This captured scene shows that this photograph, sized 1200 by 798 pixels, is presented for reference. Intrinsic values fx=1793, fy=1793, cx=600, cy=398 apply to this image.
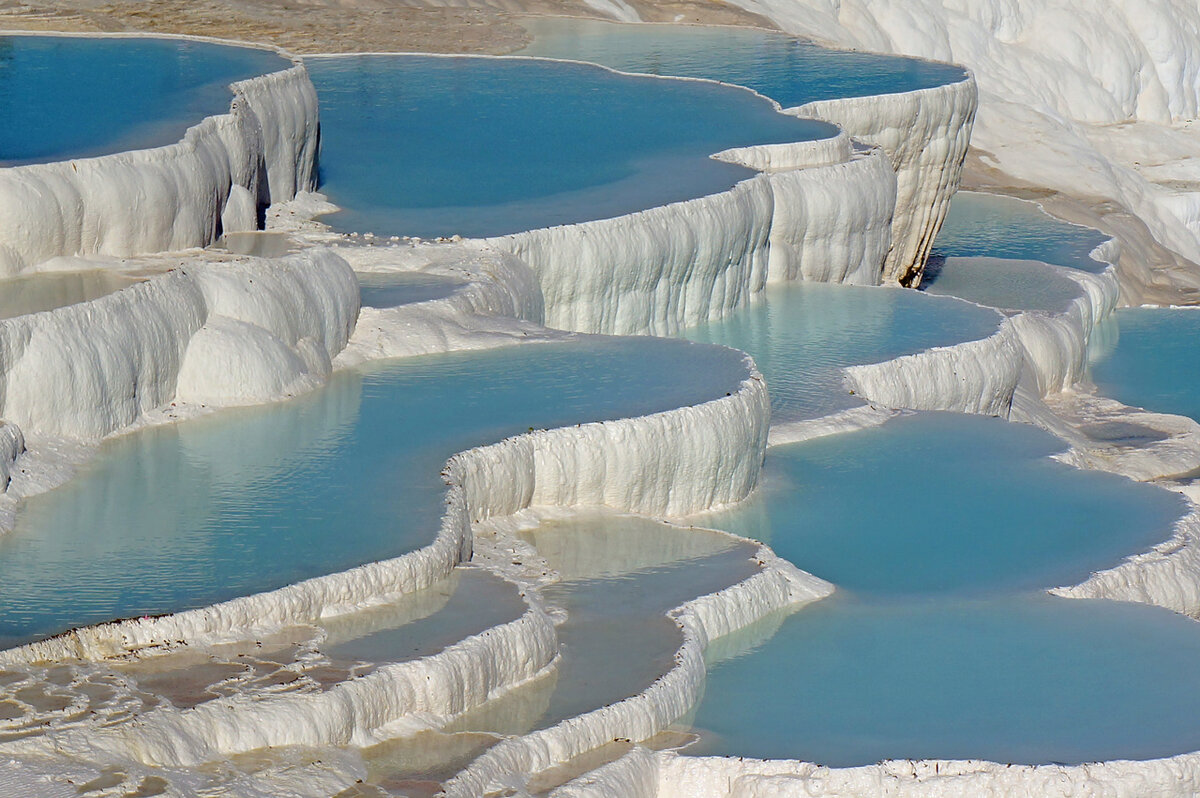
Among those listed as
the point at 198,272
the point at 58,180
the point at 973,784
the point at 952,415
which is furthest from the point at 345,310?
the point at 973,784

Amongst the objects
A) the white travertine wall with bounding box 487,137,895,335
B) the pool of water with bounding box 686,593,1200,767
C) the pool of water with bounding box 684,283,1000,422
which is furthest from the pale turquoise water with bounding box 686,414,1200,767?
the white travertine wall with bounding box 487,137,895,335

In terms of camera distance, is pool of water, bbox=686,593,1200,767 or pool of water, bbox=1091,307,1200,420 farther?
pool of water, bbox=1091,307,1200,420

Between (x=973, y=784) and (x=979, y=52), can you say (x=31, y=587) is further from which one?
(x=979, y=52)

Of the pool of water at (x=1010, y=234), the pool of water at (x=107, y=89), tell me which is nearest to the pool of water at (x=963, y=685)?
the pool of water at (x=107, y=89)

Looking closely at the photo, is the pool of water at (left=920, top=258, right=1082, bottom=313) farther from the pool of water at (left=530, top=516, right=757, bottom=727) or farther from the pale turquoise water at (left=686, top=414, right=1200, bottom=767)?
the pool of water at (left=530, top=516, right=757, bottom=727)

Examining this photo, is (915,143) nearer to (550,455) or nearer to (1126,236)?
(1126,236)

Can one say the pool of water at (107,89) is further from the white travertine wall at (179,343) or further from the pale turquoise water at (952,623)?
the pale turquoise water at (952,623)

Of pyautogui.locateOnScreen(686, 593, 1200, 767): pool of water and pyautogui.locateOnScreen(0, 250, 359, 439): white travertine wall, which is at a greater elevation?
pyautogui.locateOnScreen(0, 250, 359, 439): white travertine wall
